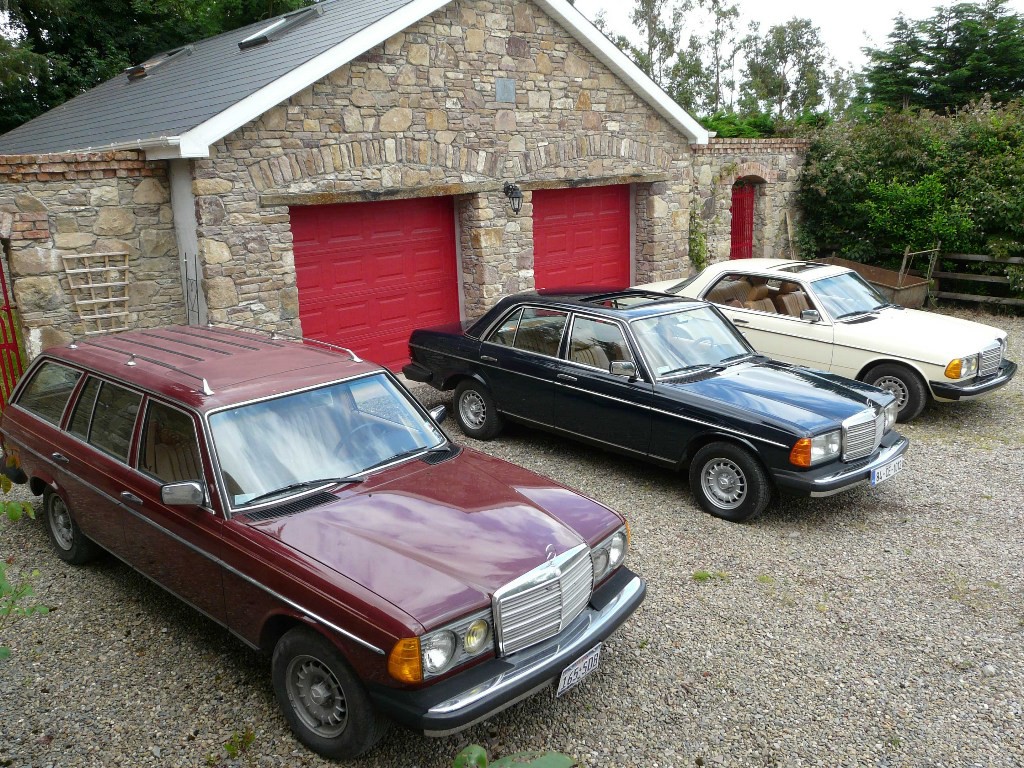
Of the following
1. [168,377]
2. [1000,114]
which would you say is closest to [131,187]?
[168,377]

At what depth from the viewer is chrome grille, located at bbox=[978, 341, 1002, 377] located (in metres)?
8.50

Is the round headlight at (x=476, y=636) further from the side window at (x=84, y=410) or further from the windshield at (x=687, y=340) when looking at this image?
the windshield at (x=687, y=340)

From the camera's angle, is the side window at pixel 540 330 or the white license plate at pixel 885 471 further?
the side window at pixel 540 330

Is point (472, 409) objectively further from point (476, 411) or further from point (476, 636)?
point (476, 636)

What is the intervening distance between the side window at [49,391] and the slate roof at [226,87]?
3.40m

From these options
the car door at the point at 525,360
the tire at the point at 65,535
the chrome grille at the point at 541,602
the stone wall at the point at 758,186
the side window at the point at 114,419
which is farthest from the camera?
the stone wall at the point at 758,186

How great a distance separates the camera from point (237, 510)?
411 centimetres

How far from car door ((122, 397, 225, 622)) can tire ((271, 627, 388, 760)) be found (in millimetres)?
627

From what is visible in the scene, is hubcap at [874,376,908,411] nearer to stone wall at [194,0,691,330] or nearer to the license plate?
stone wall at [194,0,691,330]

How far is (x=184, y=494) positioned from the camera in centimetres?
407

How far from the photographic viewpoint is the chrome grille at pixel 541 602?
11.9ft

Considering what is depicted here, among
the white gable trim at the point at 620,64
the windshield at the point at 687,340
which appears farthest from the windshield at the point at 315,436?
the white gable trim at the point at 620,64

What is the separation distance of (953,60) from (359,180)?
67.0 ft

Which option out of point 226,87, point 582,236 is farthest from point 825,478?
point 226,87
